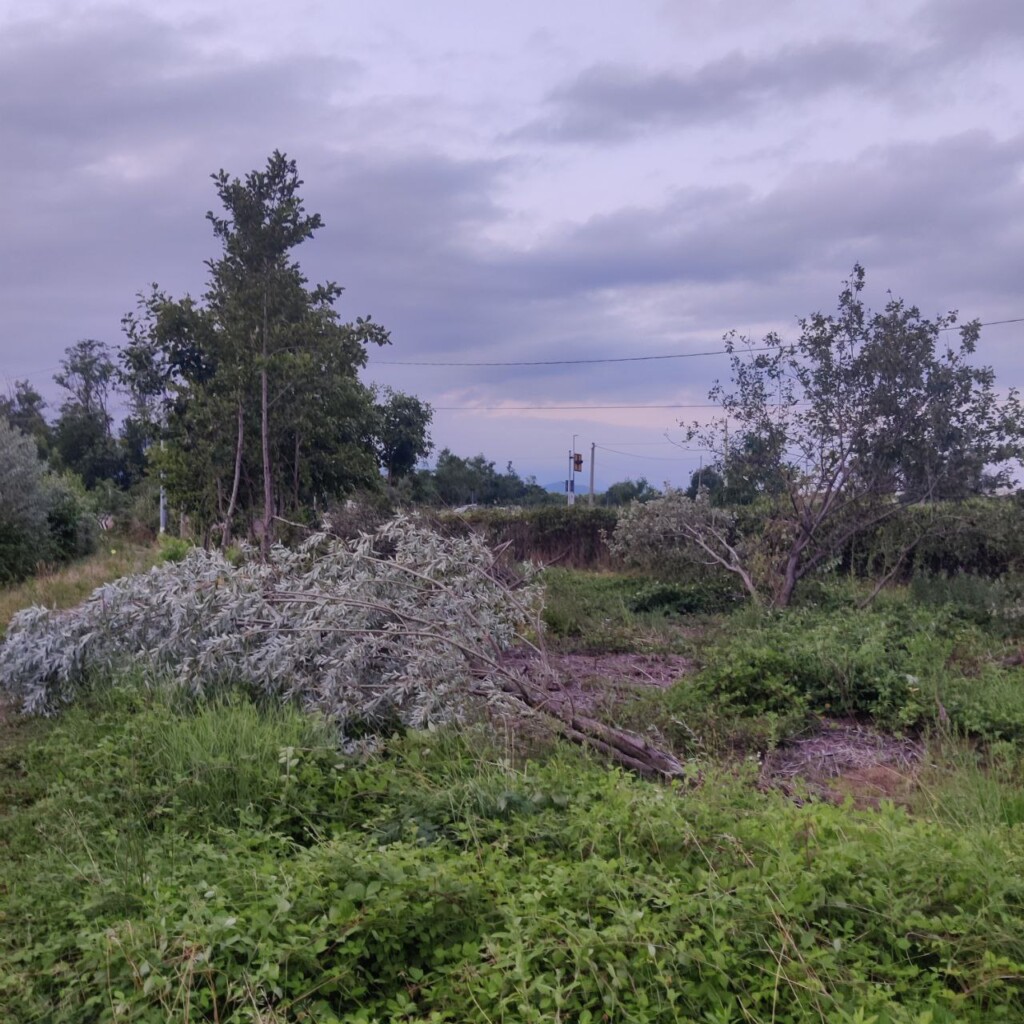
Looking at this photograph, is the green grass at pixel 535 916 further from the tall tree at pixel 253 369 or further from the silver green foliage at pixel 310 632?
the tall tree at pixel 253 369

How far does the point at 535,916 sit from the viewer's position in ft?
9.78

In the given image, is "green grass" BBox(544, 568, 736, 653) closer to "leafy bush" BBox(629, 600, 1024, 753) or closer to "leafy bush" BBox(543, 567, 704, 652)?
"leafy bush" BBox(543, 567, 704, 652)

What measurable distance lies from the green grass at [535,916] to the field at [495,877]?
11mm

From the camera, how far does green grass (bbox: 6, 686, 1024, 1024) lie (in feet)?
8.80

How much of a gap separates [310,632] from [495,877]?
3.49 meters

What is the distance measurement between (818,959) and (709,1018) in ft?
1.34

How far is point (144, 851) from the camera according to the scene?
3.92m

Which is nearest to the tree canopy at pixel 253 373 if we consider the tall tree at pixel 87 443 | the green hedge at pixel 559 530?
the green hedge at pixel 559 530

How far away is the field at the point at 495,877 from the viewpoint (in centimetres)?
271

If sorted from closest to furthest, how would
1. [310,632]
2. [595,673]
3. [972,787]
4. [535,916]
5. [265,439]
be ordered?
[535,916], [972,787], [310,632], [595,673], [265,439]

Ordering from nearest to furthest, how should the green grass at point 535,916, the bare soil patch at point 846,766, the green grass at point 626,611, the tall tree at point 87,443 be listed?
the green grass at point 535,916 → the bare soil patch at point 846,766 → the green grass at point 626,611 → the tall tree at point 87,443

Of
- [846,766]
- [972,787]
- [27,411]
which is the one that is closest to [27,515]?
[846,766]

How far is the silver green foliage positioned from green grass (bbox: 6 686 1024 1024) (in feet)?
6.72

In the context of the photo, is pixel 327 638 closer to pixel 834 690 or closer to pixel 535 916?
pixel 834 690
